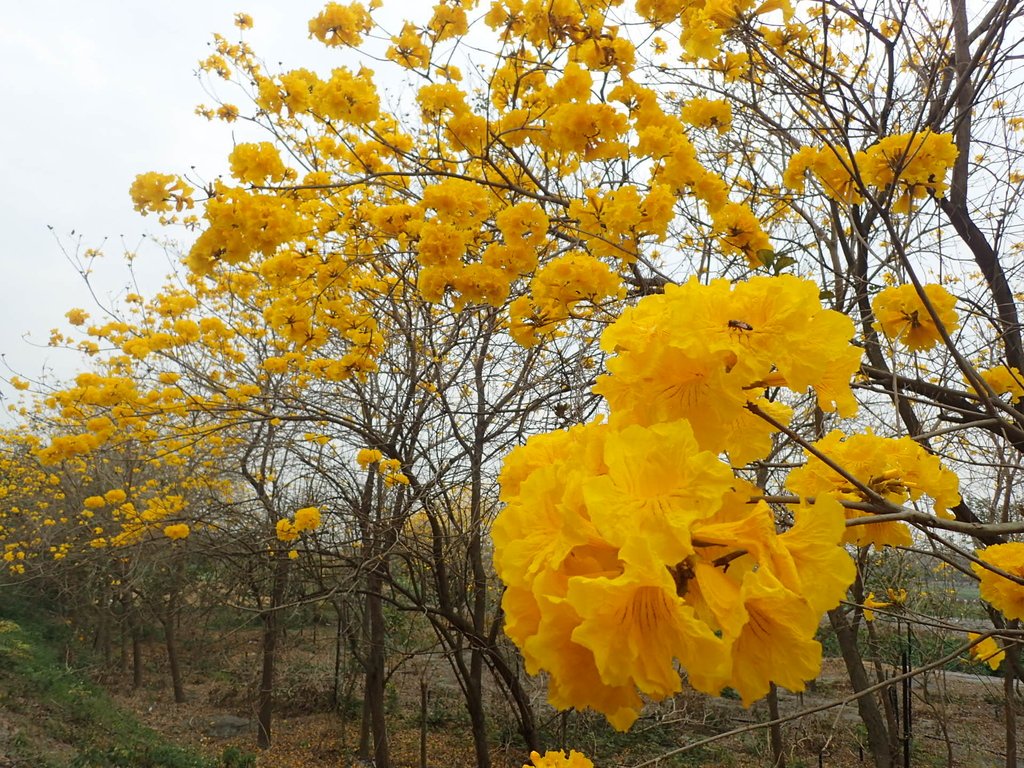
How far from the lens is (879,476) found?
3.84ft

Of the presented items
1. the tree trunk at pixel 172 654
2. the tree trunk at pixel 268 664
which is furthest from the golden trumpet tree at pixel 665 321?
the tree trunk at pixel 172 654

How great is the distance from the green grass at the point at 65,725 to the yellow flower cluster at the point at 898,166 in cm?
863

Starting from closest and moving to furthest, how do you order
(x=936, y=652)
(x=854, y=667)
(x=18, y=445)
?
(x=854, y=667), (x=936, y=652), (x=18, y=445)

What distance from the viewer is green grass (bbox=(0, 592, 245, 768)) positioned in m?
6.94

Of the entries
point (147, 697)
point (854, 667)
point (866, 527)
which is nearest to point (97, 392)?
point (866, 527)

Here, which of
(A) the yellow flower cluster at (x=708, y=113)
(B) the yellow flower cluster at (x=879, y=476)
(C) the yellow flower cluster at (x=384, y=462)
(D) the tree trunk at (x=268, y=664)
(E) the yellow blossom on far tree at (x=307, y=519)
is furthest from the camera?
(D) the tree trunk at (x=268, y=664)

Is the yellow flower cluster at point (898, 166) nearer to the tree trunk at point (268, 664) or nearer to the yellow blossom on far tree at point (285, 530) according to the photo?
the yellow blossom on far tree at point (285, 530)

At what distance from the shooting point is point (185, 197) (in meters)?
2.72

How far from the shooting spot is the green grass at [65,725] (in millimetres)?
6941

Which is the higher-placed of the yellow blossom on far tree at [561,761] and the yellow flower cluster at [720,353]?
the yellow flower cluster at [720,353]

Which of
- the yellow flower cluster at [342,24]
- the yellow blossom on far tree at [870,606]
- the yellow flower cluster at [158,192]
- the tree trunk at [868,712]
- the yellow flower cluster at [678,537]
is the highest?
the yellow flower cluster at [342,24]

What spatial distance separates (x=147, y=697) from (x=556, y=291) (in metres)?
13.4

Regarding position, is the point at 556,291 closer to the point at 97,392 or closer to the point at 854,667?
the point at 854,667

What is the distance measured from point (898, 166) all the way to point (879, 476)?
1171 mm
